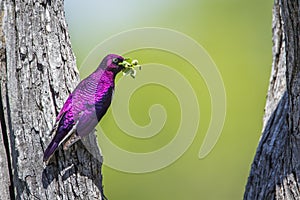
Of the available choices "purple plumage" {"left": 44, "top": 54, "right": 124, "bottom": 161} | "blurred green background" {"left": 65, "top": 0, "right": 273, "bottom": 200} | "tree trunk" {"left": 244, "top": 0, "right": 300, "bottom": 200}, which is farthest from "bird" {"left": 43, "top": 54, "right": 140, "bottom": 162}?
"blurred green background" {"left": 65, "top": 0, "right": 273, "bottom": 200}

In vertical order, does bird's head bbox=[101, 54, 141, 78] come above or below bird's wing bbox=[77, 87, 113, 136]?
above

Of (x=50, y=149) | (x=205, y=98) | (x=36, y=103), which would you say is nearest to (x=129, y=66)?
(x=36, y=103)

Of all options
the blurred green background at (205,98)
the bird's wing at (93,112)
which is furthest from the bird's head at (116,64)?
the blurred green background at (205,98)

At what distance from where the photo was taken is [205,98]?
409 inches

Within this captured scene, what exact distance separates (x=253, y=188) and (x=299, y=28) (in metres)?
0.94

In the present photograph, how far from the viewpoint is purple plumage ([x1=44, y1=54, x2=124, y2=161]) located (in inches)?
134

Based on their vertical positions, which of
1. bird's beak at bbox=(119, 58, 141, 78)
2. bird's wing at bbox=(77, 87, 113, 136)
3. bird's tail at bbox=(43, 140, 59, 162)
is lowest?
bird's tail at bbox=(43, 140, 59, 162)

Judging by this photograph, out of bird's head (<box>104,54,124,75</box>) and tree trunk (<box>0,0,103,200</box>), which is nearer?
tree trunk (<box>0,0,103,200</box>)

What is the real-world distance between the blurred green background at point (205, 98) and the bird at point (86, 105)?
535 centimetres

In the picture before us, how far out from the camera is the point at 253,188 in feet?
13.1

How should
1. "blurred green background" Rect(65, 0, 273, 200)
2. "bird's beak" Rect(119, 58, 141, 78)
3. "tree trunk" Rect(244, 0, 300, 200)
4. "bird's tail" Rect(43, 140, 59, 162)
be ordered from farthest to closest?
1. "blurred green background" Rect(65, 0, 273, 200)
2. "tree trunk" Rect(244, 0, 300, 200)
3. "bird's beak" Rect(119, 58, 141, 78)
4. "bird's tail" Rect(43, 140, 59, 162)

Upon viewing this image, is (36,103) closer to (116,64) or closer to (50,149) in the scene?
(50,149)

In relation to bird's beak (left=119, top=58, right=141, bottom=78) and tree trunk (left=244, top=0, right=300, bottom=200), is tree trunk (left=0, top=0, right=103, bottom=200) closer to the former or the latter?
bird's beak (left=119, top=58, right=141, bottom=78)

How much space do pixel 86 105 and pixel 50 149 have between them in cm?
30
